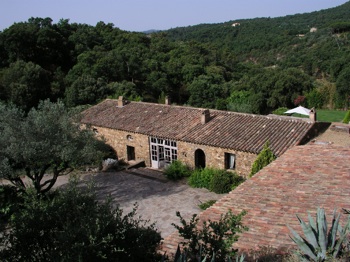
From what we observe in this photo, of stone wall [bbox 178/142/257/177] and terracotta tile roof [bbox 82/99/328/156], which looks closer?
terracotta tile roof [bbox 82/99/328/156]

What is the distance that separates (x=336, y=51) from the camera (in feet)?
219

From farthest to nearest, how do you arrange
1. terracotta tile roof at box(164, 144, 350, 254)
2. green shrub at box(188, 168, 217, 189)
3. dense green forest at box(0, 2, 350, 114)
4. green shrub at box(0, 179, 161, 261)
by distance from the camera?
dense green forest at box(0, 2, 350, 114), green shrub at box(188, 168, 217, 189), terracotta tile roof at box(164, 144, 350, 254), green shrub at box(0, 179, 161, 261)

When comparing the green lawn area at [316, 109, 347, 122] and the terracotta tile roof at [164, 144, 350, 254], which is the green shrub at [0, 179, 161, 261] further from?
the green lawn area at [316, 109, 347, 122]

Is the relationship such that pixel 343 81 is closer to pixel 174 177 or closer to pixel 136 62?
pixel 136 62

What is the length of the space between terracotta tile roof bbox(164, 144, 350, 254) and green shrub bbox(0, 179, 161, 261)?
201cm

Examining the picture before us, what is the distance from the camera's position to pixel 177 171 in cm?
2106

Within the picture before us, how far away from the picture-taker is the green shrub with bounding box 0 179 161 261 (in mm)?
5273

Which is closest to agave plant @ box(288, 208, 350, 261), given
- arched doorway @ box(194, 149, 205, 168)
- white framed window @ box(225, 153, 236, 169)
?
white framed window @ box(225, 153, 236, 169)

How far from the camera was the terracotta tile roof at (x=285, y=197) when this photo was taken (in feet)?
26.5

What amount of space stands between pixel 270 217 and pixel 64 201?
199 inches

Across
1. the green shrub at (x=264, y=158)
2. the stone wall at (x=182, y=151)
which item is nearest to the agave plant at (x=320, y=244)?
the green shrub at (x=264, y=158)

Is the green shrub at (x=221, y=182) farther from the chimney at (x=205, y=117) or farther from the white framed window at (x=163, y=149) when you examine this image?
the chimney at (x=205, y=117)

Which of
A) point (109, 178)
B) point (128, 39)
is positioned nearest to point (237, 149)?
point (109, 178)

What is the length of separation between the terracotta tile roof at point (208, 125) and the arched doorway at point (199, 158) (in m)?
1.06
